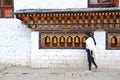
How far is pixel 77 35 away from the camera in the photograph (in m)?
10.2

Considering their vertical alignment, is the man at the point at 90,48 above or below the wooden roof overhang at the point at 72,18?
below

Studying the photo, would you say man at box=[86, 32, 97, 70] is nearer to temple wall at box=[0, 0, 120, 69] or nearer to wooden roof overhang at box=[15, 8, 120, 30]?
temple wall at box=[0, 0, 120, 69]

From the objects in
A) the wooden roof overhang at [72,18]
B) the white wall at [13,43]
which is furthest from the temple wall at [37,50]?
the wooden roof overhang at [72,18]

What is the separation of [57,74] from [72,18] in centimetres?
239

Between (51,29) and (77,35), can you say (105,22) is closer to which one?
(77,35)

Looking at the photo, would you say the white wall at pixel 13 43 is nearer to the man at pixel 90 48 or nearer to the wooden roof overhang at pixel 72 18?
the wooden roof overhang at pixel 72 18

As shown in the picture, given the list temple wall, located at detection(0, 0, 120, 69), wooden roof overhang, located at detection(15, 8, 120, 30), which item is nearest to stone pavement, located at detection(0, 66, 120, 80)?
temple wall, located at detection(0, 0, 120, 69)

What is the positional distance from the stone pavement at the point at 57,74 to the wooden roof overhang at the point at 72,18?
71.1 inches

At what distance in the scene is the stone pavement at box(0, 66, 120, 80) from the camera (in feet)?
28.1

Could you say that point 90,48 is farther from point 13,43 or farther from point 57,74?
point 13,43

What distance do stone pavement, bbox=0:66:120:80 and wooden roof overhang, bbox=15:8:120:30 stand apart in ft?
5.93

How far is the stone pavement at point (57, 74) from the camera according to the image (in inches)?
337

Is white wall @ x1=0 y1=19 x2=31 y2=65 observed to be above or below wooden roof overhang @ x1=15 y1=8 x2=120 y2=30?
below

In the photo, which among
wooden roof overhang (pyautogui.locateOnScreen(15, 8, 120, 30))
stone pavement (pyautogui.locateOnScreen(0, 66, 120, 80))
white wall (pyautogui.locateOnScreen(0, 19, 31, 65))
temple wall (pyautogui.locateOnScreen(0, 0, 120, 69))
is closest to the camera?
stone pavement (pyautogui.locateOnScreen(0, 66, 120, 80))
